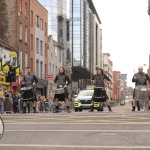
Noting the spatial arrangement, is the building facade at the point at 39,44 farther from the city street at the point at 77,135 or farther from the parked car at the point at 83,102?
the city street at the point at 77,135

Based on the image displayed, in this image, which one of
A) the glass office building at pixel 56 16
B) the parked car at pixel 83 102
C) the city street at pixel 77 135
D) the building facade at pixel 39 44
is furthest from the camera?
the glass office building at pixel 56 16

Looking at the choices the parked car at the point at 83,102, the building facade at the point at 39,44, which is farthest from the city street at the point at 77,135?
the building facade at the point at 39,44

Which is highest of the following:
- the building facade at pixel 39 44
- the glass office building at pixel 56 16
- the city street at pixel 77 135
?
the glass office building at pixel 56 16

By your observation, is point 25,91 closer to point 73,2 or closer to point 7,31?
point 7,31

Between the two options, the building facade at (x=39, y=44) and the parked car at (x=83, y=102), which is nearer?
the parked car at (x=83, y=102)

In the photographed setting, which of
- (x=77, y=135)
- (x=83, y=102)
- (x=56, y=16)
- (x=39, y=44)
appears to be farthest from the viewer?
(x=56, y=16)

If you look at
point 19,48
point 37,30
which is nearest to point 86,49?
point 37,30

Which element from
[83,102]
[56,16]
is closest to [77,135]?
[83,102]

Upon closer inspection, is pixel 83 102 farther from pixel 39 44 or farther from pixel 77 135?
pixel 39 44

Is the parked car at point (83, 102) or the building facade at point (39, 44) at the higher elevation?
the building facade at point (39, 44)

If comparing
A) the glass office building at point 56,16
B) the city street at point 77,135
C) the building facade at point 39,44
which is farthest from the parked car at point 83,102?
the glass office building at point 56,16

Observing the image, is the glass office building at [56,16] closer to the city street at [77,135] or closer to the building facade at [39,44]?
the building facade at [39,44]

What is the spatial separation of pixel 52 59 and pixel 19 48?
Result: 17453 mm

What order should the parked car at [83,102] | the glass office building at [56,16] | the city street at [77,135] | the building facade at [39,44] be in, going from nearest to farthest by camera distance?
the city street at [77,135] < the parked car at [83,102] < the building facade at [39,44] < the glass office building at [56,16]
